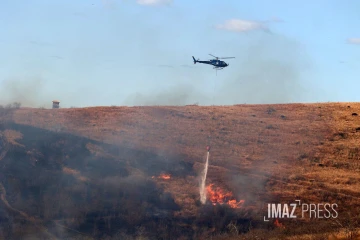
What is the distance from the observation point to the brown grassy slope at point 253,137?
1502 inches

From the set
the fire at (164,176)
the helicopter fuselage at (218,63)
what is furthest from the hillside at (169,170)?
the helicopter fuselage at (218,63)

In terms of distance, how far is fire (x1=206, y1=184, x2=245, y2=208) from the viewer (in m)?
34.8

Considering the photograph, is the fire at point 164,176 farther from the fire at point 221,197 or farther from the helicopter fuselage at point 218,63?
the helicopter fuselage at point 218,63

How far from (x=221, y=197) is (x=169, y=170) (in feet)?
22.2

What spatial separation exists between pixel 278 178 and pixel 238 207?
6555mm

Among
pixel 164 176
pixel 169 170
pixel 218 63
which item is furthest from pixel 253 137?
pixel 164 176

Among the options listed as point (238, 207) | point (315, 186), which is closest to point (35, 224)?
point (238, 207)

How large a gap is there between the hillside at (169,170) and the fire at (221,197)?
79mm

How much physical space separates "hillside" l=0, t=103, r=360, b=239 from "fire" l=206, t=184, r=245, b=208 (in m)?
0.08

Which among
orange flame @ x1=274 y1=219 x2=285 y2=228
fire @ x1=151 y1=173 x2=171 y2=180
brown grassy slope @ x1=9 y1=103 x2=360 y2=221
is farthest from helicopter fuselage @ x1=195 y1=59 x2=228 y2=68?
orange flame @ x1=274 y1=219 x2=285 y2=228

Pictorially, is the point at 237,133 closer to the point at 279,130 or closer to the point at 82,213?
the point at 279,130

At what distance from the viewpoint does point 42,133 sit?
47.2m

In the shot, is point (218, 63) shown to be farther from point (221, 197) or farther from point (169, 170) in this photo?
point (221, 197)

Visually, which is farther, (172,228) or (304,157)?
(304,157)
